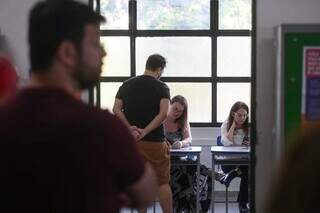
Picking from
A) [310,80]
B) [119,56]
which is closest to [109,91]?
[119,56]

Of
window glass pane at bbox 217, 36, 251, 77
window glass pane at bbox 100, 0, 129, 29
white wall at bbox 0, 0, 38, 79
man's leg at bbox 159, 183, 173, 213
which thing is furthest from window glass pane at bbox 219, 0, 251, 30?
man's leg at bbox 159, 183, 173, 213

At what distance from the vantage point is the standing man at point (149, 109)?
13.5 ft

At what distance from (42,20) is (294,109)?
3032 mm

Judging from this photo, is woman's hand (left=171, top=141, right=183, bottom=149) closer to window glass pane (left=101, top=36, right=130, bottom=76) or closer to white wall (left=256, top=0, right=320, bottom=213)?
white wall (left=256, top=0, right=320, bottom=213)

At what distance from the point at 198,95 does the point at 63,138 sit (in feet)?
16.0

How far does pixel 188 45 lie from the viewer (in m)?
6.06

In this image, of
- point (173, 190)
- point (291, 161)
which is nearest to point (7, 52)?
point (173, 190)

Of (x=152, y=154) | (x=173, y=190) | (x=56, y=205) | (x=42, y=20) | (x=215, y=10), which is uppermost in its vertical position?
(x=215, y=10)

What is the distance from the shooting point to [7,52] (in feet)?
14.8

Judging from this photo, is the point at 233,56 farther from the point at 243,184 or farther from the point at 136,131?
the point at 136,131

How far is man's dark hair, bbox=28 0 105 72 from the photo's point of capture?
1.35 metres

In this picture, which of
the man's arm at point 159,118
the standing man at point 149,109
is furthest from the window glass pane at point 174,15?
the man's arm at point 159,118

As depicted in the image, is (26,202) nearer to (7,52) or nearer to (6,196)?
(6,196)

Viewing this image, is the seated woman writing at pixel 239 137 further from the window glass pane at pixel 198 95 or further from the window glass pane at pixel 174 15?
the window glass pane at pixel 174 15
